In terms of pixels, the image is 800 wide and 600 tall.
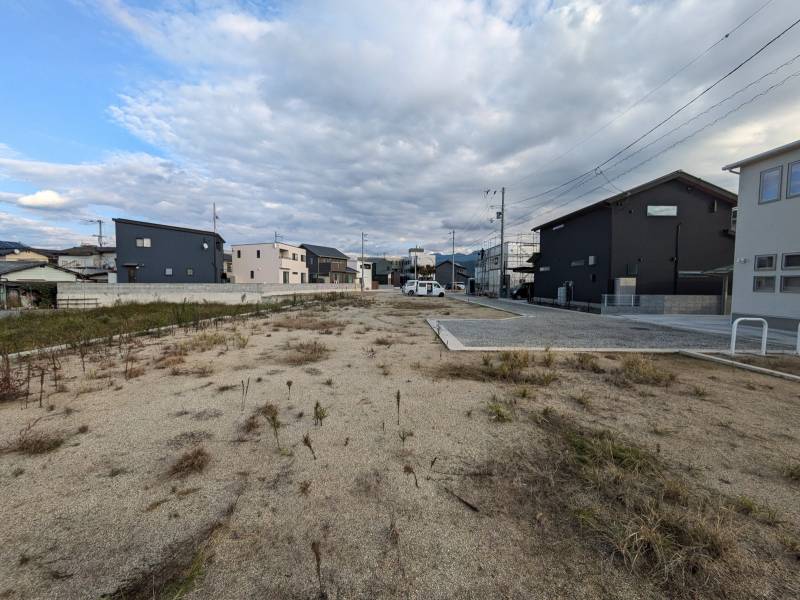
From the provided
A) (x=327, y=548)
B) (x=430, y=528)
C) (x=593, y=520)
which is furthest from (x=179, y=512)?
(x=593, y=520)

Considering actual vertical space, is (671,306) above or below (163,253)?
below

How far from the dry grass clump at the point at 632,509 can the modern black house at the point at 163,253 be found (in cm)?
3719

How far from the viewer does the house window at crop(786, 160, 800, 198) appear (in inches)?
425

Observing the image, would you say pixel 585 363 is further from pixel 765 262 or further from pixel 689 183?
pixel 689 183

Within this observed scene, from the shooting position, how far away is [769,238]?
11672 millimetres

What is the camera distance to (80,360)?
662 centimetres

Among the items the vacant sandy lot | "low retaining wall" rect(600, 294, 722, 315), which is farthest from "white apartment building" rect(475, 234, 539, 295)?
the vacant sandy lot

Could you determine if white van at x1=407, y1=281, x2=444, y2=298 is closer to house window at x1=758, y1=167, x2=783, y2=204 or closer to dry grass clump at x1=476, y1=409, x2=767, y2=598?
house window at x1=758, y1=167, x2=783, y2=204

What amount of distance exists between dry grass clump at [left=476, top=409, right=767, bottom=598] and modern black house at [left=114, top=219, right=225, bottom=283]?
37186mm

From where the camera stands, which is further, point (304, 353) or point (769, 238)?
point (769, 238)

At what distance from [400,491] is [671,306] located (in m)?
20.3

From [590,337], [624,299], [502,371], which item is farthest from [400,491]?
[624,299]

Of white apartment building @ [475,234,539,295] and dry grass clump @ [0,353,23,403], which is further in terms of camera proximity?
white apartment building @ [475,234,539,295]

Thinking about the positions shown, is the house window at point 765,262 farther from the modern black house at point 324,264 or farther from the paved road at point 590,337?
the modern black house at point 324,264
